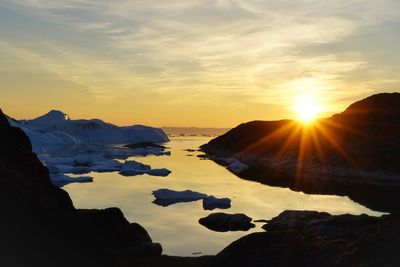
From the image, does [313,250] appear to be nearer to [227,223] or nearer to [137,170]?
[227,223]

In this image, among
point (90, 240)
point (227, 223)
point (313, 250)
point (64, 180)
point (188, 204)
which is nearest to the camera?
point (313, 250)

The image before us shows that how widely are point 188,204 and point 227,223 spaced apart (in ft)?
24.0

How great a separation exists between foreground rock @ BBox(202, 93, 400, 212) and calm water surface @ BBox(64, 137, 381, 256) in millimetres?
3641

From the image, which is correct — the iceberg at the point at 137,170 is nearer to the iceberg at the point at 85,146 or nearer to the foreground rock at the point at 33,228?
the iceberg at the point at 85,146

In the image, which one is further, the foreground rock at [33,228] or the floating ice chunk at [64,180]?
the floating ice chunk at [64,180]

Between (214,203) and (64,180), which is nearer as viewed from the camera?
(214,203)

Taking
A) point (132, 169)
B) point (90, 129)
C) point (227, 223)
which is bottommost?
point (227, 223)

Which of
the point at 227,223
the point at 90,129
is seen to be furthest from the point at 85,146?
the point at 227,223

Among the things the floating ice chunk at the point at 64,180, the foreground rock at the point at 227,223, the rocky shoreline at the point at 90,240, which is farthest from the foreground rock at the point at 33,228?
the floating ice chunk at the point at 64,180

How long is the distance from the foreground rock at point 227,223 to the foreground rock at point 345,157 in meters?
12.9

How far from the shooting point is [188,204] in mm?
30312

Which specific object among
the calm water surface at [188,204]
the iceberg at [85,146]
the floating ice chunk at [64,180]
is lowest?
the calm water surface at [188,204]

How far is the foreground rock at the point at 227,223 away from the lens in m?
23.0

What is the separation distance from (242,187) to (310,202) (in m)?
9.39
